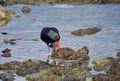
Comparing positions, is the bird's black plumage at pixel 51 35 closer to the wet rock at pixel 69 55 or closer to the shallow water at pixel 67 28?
the wet rock at pixel 69 55

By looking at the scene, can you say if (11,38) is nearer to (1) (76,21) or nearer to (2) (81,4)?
(1) (76,21)

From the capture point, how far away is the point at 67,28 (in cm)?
3288

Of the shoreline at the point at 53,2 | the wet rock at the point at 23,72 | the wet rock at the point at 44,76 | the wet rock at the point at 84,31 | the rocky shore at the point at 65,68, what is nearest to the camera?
the rocky shore at the point at 65,68

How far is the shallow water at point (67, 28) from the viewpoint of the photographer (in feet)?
76.5

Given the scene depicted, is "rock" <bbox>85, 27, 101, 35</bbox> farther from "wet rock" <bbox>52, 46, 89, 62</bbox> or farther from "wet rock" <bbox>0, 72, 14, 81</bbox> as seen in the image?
"wet rock" <bbox>0, 72, 14, 81</bbox>

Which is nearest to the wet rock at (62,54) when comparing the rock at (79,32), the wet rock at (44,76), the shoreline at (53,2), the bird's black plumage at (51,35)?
the bird's black plumage at (51,35)

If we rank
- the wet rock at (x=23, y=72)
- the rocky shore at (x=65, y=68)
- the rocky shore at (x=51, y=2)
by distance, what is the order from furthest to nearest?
the rocky shore at (x=51, y=2) < the wet rock at (x=23, y=72) < the rocky shore at (x=65, y=68)

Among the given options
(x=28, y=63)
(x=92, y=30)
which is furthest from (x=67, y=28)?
(x=28, y=63)

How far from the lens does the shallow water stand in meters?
23.3

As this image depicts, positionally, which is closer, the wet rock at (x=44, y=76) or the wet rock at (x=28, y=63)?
the wet rock at (x=44, y=76)

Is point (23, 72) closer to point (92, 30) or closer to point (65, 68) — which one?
point (65, 68)

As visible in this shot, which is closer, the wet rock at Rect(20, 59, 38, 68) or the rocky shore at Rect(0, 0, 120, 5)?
the wet rock at Rect(20, 59, 38, 68)

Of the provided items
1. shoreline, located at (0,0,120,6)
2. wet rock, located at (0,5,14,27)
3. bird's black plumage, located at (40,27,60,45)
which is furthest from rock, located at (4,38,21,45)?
shoreline, located at (0,0,120,6)

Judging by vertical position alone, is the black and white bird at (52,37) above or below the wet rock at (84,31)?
above
